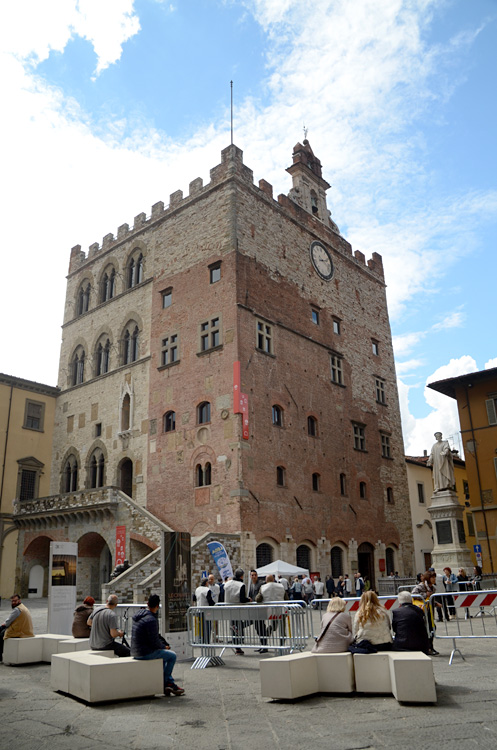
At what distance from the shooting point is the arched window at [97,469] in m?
30.7

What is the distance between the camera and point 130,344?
1242 inches

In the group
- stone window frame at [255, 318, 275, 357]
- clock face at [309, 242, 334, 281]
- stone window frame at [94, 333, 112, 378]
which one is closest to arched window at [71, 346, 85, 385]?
stone window frame at [94, 333, 112, 378]

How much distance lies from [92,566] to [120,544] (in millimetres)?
4488

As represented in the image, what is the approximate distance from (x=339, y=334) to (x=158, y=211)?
11.7 meters

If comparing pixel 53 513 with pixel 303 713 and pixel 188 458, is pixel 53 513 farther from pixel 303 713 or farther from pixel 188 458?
pixel 303 713

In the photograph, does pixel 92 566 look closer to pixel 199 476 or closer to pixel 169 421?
pixel 199 476

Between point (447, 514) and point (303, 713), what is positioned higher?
point (447, 514)

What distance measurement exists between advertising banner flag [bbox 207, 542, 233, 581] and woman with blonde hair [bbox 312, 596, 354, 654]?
13338 millimetres

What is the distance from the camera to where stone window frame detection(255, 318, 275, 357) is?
27.0 meters

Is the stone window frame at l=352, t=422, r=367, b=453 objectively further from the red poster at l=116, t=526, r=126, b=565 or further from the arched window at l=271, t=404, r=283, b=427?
the red poster at l=116, t=526, r=126, b=565

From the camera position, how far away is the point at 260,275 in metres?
28.3

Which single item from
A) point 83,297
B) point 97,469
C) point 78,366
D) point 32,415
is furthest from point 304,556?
point 83,297

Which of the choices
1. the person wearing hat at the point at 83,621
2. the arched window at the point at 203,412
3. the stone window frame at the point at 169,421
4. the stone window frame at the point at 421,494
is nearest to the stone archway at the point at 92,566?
the stone window frame at the point at 169,421

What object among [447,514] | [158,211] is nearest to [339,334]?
[158,211]
